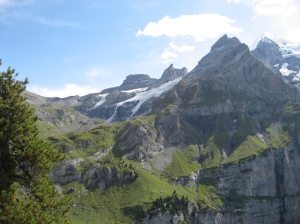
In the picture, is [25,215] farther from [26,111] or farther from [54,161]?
[26,111]

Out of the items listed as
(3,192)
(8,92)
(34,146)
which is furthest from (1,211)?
(8,92)

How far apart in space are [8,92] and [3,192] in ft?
35.2

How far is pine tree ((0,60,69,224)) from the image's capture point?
97.4 ft

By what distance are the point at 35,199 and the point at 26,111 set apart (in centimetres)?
972

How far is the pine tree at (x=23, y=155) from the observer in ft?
97.4

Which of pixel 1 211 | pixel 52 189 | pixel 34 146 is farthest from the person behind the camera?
pixel 52 189

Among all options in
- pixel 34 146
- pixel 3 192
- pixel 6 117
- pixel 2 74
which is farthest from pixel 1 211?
pixel 2 74

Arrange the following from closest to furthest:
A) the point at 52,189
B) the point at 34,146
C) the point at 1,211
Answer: the point at 1,211
the point at 34,146
the point at 52,189

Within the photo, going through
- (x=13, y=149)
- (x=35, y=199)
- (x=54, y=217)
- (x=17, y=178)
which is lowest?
(x=54, y=217)

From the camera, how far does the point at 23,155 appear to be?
1175 inches

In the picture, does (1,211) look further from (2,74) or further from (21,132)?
(2,74)

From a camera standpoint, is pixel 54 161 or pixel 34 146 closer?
pixel 34 146

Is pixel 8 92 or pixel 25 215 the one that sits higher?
pixel 8 92

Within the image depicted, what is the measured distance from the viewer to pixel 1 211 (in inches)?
1033
